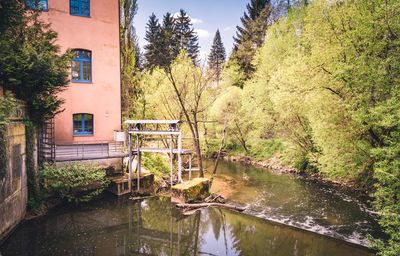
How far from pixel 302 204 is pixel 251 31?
2811 cm

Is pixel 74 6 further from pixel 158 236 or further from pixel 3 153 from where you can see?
pixel 158 236

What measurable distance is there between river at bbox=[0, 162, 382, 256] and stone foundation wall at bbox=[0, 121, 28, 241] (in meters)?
0.57

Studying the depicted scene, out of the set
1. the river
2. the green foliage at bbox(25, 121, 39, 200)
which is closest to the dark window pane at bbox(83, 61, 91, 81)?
the green foliage at bbox(25, 121, 39, 200)

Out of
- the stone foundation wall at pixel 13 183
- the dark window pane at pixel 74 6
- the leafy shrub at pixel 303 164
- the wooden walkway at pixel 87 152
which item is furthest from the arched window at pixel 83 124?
the leafy shrub at pixel 303 164

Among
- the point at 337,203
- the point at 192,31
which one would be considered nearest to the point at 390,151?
the point at 337,203

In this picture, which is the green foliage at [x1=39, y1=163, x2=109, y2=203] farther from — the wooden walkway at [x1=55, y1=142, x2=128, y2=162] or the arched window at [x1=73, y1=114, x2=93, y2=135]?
the arched window at [x1=73, y1=114, x2=93, y2=135]

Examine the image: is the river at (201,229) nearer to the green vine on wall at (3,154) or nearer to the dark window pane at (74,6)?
the green vine on wall at (3,154)

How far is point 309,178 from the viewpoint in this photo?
17.0 meters

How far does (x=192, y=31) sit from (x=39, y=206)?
35.7 m

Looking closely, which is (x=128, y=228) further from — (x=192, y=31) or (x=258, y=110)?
(x=192, y=31)

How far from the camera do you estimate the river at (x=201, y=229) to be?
765 centimetres

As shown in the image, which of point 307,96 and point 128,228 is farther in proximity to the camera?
point 307,96

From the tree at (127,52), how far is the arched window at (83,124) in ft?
10.6

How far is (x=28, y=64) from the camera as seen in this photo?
26.2 ft
